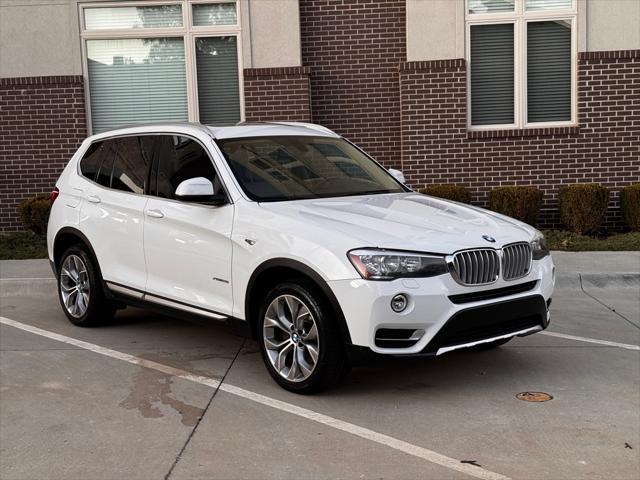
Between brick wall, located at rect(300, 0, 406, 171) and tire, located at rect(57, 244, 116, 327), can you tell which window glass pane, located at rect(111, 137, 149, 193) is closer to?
tire, located at rect(57, 244, 116, 327)

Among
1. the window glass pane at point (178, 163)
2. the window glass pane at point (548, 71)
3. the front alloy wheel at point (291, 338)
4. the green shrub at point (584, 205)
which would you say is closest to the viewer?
the front alloy wheel at point (291, 338)

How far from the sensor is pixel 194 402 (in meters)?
5.21

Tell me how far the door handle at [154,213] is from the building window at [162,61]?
6.62 m

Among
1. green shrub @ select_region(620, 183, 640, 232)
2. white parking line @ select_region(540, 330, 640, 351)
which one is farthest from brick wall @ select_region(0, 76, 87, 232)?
white parking line @ select_region(540, 330, 640, 351)

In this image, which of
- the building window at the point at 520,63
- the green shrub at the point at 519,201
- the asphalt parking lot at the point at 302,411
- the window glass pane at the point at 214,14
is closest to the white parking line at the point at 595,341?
the asphalt parking lot at the point at 302,411

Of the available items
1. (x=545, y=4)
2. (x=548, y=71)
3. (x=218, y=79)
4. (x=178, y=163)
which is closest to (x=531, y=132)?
(x=548, y=71)

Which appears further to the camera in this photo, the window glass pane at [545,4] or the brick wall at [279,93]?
the brick wall at [279,93]

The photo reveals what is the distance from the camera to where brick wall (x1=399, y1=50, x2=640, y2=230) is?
12.1m

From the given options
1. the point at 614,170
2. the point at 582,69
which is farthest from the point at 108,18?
the point at 614,170

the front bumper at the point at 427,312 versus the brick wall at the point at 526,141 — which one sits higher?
the brick wall at the point at 526,141

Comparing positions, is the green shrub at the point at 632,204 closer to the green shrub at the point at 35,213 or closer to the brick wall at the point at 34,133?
the brick wall at the point at 34,133

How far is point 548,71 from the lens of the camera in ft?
40.5

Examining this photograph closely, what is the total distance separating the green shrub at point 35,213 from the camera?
12.1m

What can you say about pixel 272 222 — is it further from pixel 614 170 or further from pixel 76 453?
pixel 614 170
